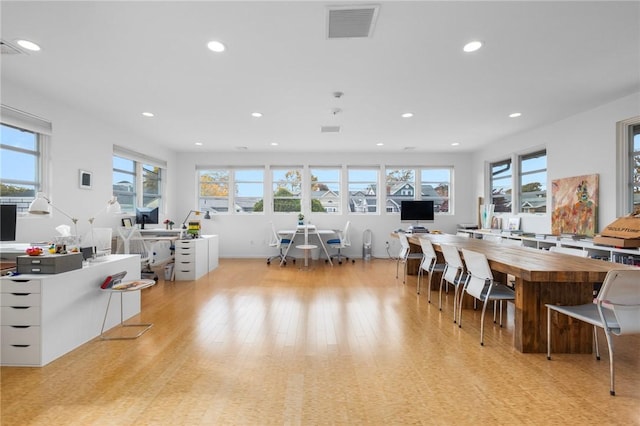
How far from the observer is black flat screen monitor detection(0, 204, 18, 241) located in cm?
294

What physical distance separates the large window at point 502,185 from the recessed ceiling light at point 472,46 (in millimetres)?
4308

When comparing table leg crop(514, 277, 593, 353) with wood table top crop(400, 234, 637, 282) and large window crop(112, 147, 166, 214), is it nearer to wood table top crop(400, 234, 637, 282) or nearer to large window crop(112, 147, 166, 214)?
wood table top crop(400, 234, 637, 282)

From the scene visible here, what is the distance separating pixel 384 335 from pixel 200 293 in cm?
272

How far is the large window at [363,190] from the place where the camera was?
7.77 metres

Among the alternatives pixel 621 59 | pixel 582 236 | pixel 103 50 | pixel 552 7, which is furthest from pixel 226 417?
pixel 582 236

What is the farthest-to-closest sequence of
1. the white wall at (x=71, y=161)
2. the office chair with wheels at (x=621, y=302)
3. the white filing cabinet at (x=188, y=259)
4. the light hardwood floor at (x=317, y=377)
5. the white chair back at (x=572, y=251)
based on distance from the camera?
1. the white filing cabinet at (x=188, y=259)
2. the white chair back at (x=572, y=251)
3. the white wall at (x=71, y=161)
4. the office chair with wheels at (x=621, y=302)
5. the light hardwood floor at (x=317, y=377)

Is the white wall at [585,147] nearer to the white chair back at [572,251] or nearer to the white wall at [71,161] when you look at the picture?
the white chair back at [572,251]

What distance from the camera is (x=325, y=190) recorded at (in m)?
7.75

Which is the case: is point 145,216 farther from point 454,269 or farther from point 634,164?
point 634,164

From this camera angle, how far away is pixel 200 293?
429 cm

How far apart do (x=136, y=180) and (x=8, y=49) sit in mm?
3559

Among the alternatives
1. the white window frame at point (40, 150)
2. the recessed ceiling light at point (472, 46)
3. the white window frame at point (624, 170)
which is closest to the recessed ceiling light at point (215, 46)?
the recessed ceiling light at point (472, 46)

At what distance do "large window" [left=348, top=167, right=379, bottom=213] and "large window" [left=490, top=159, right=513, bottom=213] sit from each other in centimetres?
268

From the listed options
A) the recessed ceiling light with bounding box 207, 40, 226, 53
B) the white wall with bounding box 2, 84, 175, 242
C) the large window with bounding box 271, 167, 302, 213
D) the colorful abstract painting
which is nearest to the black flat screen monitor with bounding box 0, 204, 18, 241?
the white wall with bounding box 2, 84, 175, 242
